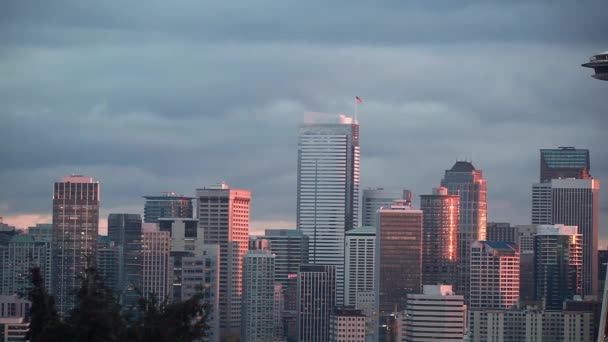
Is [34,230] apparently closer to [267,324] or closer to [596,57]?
[267,324]

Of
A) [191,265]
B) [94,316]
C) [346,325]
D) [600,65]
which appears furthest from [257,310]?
[94,316]

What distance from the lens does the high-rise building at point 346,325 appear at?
17512 cm

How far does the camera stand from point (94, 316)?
34.3 m

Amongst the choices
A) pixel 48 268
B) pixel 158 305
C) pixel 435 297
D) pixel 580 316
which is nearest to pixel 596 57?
pixel 158 305

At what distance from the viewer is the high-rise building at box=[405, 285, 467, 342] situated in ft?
528

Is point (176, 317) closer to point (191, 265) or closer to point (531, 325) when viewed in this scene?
point (531, 325)

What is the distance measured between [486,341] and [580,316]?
935 centimetres

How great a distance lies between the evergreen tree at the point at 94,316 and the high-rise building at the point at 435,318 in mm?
126411

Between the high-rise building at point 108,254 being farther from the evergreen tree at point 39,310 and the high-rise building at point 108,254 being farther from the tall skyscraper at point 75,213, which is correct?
the evergreen tree at point 39,310

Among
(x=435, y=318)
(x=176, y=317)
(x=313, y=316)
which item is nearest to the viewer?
(x=176, y=317)

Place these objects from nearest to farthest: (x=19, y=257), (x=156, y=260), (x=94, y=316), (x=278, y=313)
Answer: (x=94, y=316) → (x=19, y=257) → (x=156, y=260) → (x=278, y=313)

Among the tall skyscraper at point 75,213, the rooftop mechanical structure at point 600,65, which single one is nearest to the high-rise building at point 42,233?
the tall skyscraper at point 75,213

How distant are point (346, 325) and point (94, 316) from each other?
482 feet

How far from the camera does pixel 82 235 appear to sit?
191 m
